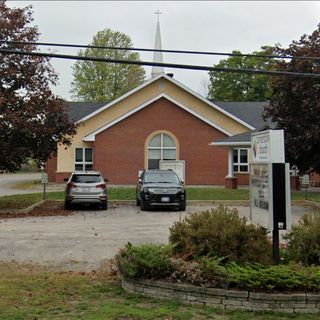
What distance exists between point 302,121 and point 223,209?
13.5 metres

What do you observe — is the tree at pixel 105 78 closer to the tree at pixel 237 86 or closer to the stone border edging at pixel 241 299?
the tree at pixel 237 86

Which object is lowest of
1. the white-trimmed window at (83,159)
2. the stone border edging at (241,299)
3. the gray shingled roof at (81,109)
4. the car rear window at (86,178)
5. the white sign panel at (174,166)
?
the stone border edging at (241,299)

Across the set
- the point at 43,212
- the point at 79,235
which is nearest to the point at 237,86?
the point at 43,212

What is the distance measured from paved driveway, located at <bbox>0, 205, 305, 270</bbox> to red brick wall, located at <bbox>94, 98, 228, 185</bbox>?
1748 cm

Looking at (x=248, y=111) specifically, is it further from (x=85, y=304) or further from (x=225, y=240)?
(x=85, y=304)

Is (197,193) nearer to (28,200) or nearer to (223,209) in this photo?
(28,200)

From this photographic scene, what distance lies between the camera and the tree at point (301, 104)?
810 inches

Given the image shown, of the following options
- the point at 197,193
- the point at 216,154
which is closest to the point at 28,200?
the point at 197,193

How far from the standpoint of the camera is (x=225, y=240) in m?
7.85

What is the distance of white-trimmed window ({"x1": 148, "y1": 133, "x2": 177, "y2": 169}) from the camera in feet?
129

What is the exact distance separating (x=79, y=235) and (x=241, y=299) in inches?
316

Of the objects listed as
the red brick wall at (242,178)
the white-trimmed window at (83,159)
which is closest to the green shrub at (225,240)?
the red brick wall at (242,178)

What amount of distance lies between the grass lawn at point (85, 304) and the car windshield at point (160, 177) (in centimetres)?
1455

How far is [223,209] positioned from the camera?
8.48 metres
